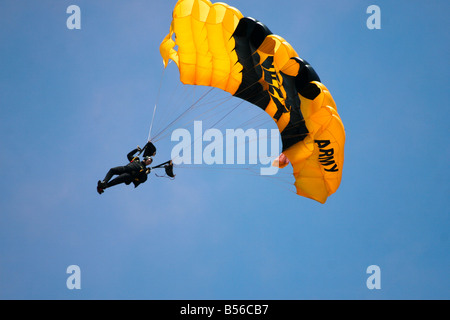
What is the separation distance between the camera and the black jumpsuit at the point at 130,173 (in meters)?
12.5

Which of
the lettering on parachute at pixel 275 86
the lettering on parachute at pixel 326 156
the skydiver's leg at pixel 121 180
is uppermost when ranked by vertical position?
the lettering on parachute at pixel 275 86

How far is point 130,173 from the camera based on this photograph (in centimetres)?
1291

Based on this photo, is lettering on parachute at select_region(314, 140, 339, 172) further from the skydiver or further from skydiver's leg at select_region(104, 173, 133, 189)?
skydiver's leg at select_region(104, 173, 133, 189)

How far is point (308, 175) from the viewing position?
14.0m

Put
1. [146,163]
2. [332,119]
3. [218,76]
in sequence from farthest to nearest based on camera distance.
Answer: [218,76] → [146,163] → [332,119]

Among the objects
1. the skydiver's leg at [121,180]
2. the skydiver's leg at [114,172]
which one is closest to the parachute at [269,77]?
the skydiver's leg at [114,172]

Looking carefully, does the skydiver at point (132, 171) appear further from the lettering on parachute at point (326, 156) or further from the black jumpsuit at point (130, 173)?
the lettering on parachute at point (326, 156)

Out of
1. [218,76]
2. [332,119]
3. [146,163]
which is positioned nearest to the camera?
[332,119]

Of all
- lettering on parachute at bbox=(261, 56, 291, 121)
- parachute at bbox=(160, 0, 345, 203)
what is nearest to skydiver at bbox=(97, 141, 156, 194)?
parachute at bbox=(160, 0, 345, 203)

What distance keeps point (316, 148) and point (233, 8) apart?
12.8ft

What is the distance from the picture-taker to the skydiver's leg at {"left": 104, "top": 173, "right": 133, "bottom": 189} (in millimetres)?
12508

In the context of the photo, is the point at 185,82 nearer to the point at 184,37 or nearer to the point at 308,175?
the point at 184,37

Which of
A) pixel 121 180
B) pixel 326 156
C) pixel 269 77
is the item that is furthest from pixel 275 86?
pixel 121 180
